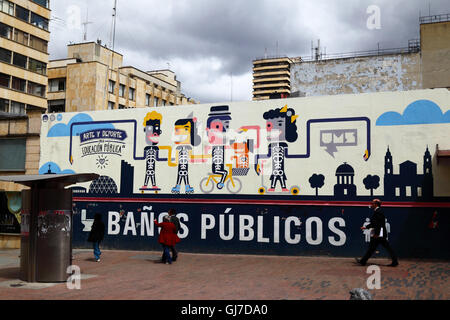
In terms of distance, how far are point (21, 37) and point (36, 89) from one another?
689 centimetres

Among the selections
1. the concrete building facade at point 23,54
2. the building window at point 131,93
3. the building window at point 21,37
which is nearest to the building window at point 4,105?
the concrete building facade at point 23,54

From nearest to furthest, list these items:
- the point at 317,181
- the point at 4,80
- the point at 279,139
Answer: the point at 317,181, the point at 279,139, the point at 4,80

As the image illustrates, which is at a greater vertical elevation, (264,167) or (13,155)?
(13,155)

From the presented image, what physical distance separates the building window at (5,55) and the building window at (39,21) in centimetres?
704

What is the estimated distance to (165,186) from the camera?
17891 mm

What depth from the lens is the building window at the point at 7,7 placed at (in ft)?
193

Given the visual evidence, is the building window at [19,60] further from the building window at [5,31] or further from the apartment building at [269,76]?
the apartment building at [269,76]

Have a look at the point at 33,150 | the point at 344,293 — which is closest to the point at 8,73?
the point at 33,150

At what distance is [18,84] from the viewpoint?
6044cm

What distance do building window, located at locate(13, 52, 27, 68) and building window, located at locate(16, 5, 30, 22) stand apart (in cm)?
520

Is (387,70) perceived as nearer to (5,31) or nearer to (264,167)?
(264,167)

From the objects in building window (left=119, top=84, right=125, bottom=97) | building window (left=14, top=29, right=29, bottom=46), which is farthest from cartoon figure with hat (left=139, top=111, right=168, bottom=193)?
→ building window (left=119, top=84, right=125, bottom=97)

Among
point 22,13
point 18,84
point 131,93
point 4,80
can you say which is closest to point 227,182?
point 4,80

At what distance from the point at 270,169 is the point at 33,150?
10.5m
